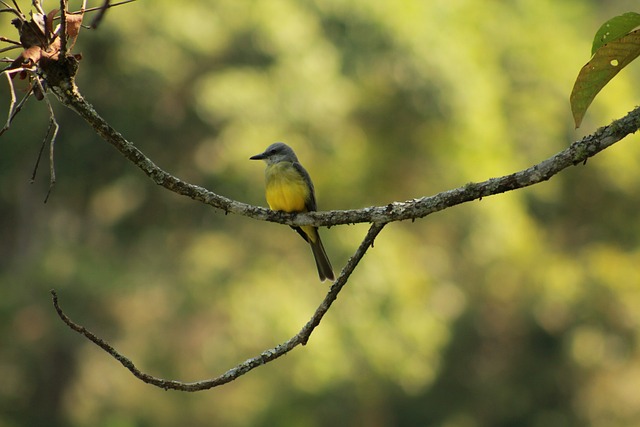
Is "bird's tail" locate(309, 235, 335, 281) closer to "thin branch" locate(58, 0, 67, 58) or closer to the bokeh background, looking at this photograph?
"thin branch" locate(58, 0, 67, 58)

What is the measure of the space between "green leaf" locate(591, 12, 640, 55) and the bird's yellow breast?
3.57 m

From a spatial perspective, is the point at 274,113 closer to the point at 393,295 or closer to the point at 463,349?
the point at 393,295

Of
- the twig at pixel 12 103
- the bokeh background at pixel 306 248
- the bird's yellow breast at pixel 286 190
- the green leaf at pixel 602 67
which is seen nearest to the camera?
the twig at pixel 12 103

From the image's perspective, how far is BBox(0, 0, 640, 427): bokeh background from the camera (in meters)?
20.1

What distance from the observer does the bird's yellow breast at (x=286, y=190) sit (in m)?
6.86

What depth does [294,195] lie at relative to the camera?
22.5 ft

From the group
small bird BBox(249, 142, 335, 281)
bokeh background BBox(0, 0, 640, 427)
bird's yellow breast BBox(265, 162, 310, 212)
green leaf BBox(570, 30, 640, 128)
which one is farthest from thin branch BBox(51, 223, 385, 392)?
bokeh background BBox(0, 0, 640, 427)

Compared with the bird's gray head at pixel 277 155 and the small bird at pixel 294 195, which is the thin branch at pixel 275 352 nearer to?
the small bird at pixel 294 195

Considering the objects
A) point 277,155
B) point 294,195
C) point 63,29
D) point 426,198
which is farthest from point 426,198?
point 277,155

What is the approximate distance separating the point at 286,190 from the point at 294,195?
56 mm

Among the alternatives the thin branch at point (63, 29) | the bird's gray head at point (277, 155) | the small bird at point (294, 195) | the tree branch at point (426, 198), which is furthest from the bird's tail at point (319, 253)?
the thin branch at point (63, 29)

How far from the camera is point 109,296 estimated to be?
2070 centimetres

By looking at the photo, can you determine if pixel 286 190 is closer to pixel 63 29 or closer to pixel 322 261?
pixel 322 261

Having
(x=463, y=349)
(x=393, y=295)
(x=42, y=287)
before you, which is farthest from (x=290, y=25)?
(x=463, y=349)
